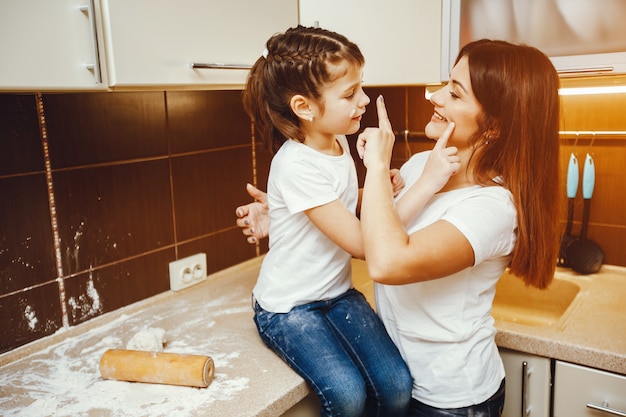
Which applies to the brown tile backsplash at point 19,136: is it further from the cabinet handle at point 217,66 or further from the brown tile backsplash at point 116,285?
the cabinet handle at point 217,66

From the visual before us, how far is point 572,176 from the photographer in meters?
1.74

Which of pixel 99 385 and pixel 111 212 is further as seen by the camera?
pixel 111 212

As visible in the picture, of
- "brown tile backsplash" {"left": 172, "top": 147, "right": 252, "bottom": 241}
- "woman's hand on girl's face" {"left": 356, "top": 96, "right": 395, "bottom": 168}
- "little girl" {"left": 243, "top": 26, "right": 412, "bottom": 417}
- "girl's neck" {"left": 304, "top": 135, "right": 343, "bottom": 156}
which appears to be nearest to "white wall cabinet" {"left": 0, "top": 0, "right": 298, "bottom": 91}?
"little girl" {"left": 243, "top": 26, "right": 412, "bottom": 417}

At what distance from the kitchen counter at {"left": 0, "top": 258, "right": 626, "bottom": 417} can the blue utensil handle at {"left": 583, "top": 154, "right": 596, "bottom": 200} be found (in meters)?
0.25

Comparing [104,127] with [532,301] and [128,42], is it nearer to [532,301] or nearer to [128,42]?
[128,42]

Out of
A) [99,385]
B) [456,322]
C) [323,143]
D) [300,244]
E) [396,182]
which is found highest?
[323,143]

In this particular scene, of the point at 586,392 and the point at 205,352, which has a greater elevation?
the point at 205,352

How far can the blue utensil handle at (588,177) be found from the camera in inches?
67.6

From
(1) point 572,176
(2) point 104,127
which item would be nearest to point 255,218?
(2) point 104,127

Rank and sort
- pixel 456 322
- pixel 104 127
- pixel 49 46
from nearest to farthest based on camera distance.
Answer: pixel 49 46, pixel 456 322, pixel 104 127

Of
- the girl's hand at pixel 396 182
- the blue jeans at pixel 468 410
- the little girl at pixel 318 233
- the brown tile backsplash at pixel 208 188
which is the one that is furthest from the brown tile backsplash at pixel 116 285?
the blue jeans at pixel 468 410

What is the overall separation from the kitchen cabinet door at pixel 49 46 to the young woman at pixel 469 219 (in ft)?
1.80

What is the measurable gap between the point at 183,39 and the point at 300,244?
1.60 ft

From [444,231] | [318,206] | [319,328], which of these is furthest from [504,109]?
[319,328]
